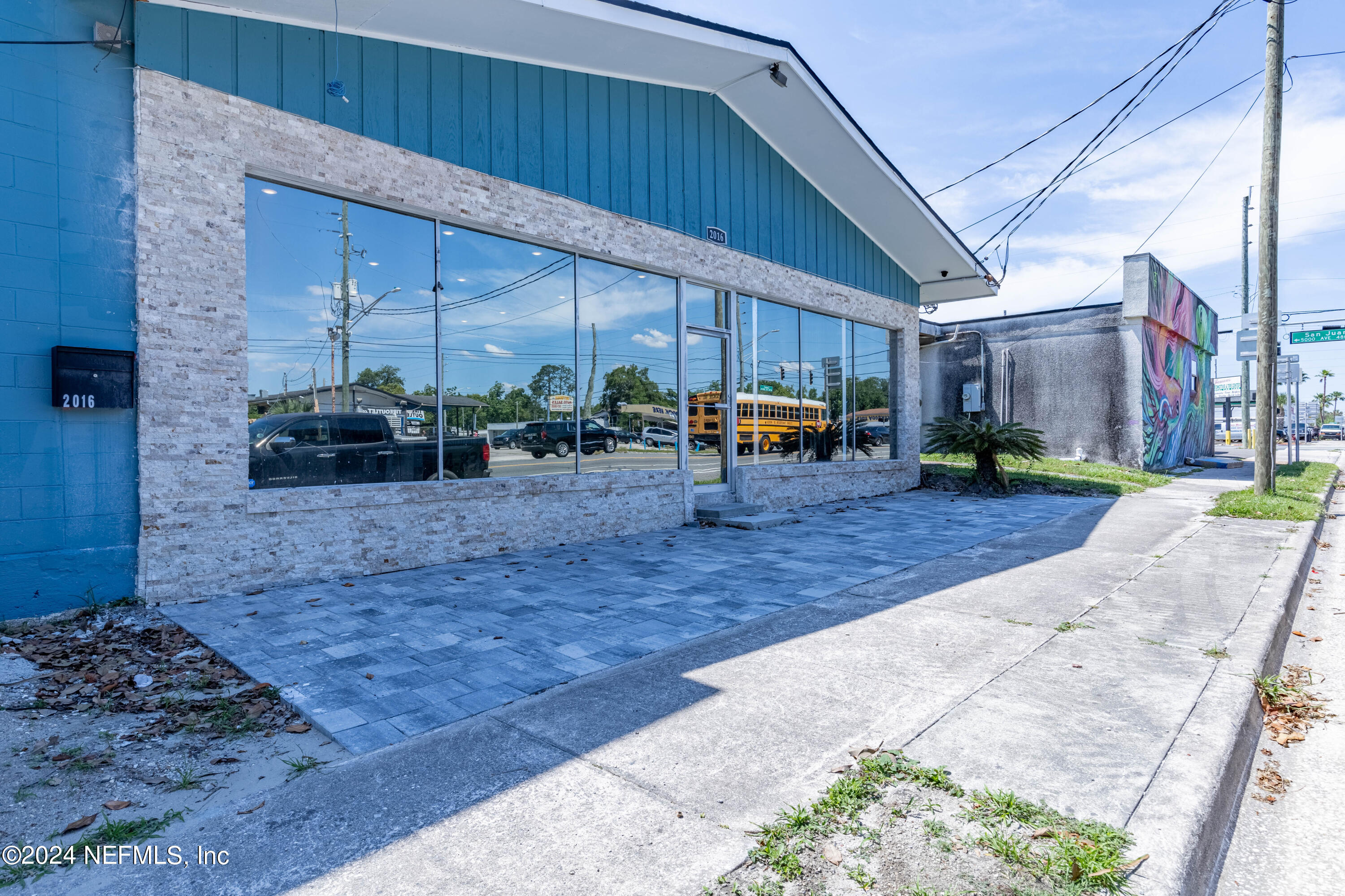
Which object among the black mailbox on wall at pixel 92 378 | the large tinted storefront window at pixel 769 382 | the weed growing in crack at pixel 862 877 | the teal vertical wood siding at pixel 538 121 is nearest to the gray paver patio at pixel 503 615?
the black mailbox on wall at pixel 92 378

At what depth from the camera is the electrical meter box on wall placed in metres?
21.4

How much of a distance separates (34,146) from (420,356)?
3274 mm

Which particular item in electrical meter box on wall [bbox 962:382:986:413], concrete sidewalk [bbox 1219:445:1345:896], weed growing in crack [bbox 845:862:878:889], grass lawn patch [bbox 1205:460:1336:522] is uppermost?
electrical meter box on wall [bbox 962:382:986:413]

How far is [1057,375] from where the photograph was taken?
2014 centimetres

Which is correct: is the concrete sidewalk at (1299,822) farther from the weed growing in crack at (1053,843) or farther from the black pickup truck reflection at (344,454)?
the black pickup truck reflection at (344,454)

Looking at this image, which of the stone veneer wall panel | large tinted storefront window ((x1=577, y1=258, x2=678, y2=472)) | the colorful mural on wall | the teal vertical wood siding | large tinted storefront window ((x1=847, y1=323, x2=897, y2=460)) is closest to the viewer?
the stone veneer wall panel

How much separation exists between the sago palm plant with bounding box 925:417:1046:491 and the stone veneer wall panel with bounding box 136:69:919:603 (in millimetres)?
10176

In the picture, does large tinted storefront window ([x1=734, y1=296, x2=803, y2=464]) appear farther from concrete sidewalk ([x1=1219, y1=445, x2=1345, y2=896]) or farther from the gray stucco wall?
concrete sidewalk ([x1=1219, y1=445, x2=1345, y2=896])

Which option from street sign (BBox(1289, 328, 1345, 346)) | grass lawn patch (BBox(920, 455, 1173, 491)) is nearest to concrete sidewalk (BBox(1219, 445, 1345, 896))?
grass lawn patch (BBox(920, 455, 1173, 491))

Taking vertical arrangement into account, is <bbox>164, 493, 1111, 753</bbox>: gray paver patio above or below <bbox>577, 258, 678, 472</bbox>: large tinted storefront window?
below

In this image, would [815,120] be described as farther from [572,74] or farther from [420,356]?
[420,356]

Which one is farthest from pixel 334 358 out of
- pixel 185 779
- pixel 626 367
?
pixel 185 779

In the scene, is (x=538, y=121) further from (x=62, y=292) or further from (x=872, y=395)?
(x=872, y=395)

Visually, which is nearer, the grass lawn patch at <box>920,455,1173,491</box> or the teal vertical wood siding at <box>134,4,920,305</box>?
the teal vertical wood siding at <box>134,4,920,305</box>
